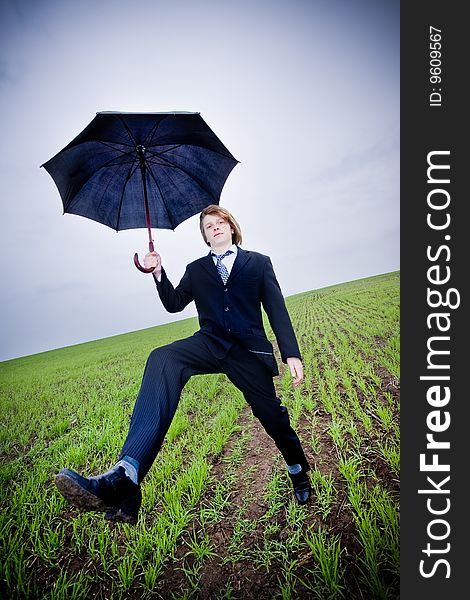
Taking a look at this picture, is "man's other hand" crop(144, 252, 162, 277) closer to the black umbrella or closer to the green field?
the black umbrella

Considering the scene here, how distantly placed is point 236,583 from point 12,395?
3.98 meters

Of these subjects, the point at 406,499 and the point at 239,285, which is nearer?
the point at 406,499

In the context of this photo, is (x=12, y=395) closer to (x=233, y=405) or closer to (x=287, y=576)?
(x=233, y=405)

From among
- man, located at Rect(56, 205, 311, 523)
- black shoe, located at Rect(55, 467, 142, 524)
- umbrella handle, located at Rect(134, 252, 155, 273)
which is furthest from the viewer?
umbrella handle, located at Rect(134, 252, 155, 273)

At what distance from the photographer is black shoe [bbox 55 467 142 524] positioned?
1.13m

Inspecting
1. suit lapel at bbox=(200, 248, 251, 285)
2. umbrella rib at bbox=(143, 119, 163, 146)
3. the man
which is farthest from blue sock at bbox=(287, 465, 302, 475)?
umbrella rib at bbox=(143, 119, 163, 146)

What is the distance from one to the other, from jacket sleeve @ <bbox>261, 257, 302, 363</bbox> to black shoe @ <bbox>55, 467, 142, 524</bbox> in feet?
3.42

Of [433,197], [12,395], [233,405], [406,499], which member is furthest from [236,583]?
[12,395]

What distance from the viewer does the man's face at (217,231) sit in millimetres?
2076

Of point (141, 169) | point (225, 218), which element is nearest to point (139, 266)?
point (225, 218)

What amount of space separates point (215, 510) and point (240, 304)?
132 cm

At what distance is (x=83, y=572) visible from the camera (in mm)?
1513

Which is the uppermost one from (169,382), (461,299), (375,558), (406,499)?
(461,299)

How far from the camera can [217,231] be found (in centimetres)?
207
